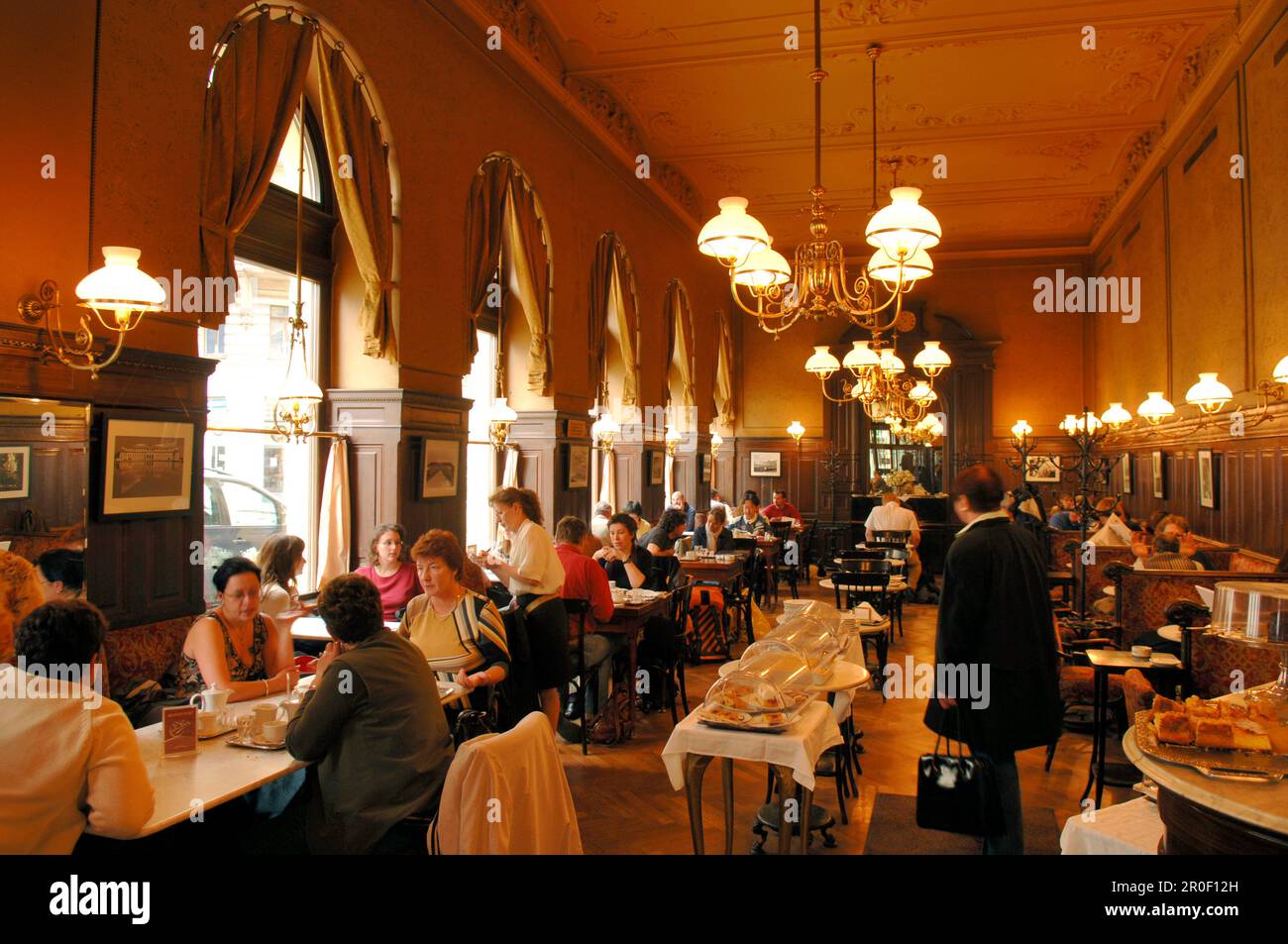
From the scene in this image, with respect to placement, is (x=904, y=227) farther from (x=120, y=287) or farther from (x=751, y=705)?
(x=120, y=287)

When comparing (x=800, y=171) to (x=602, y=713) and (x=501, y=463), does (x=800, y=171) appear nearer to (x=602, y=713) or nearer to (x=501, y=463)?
(x=501, y=463)

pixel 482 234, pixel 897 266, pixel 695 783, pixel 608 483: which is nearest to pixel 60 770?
pixel 695 783

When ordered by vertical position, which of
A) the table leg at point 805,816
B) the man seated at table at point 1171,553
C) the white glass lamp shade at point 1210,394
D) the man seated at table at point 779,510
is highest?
the white glass lamp shade at point 1210,394

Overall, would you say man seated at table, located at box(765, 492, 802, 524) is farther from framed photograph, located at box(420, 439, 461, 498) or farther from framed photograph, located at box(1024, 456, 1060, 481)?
framed photograph, located at box(420, 439, 461, 498)

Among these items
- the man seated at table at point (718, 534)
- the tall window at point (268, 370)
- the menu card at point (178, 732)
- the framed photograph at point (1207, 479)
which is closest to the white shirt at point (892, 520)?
the man seated at table at point (718, 534)

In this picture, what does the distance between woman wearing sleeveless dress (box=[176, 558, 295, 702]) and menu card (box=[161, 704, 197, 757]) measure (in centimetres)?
58

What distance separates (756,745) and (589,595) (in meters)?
2.67

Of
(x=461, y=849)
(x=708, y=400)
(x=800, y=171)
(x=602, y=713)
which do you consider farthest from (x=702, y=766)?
(x=708, y=400)

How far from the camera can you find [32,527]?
12.1ft

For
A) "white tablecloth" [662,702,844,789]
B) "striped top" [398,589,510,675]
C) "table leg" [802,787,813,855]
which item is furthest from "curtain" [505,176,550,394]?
"table leg" [802,787,813,855]

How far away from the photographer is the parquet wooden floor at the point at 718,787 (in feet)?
15.0

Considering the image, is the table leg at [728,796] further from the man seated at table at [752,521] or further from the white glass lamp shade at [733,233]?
the man seated at table at [752,521]

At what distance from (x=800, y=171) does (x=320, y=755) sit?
39.1 ft

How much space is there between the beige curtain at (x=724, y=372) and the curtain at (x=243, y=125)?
1256 centimetres
